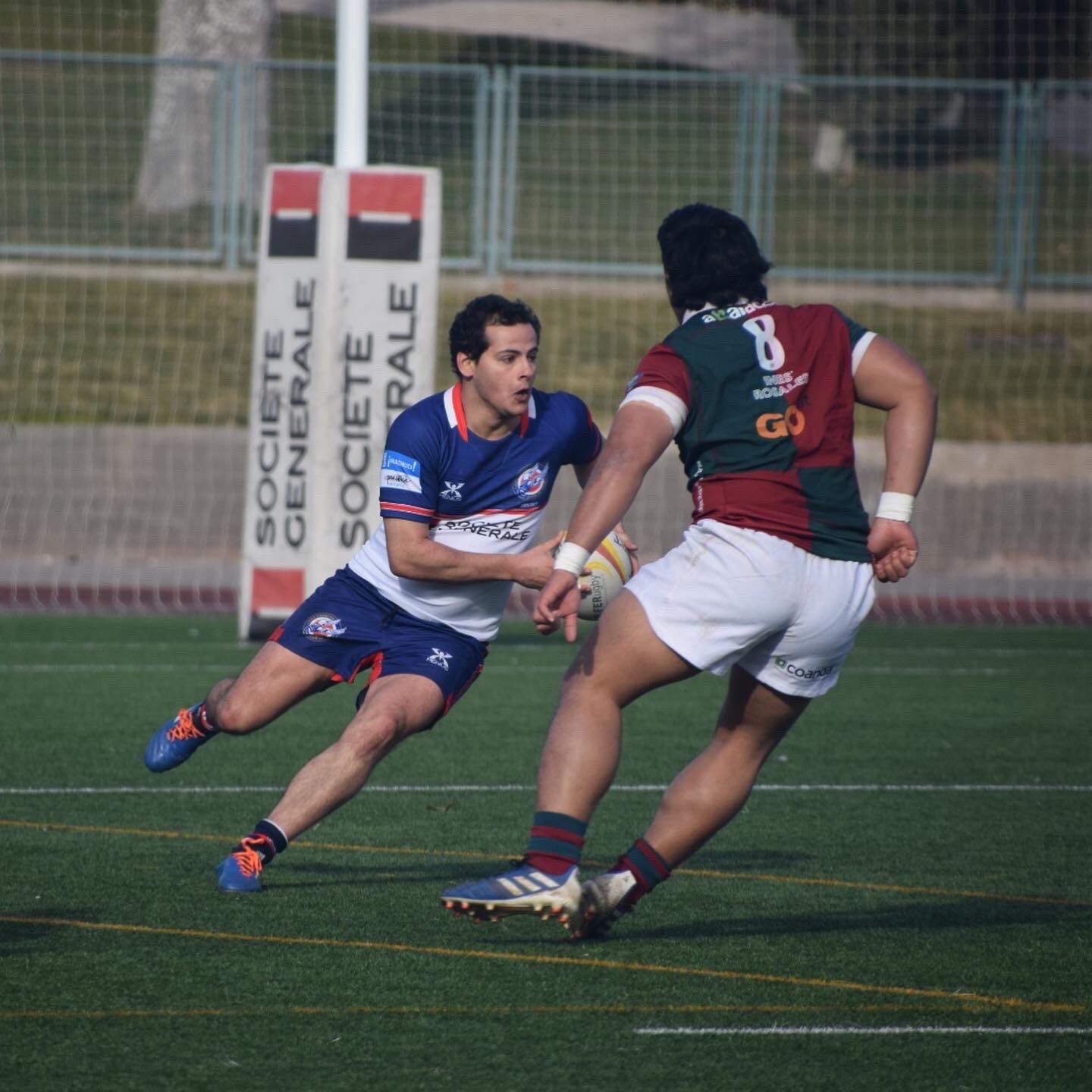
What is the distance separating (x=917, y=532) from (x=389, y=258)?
6.03 metres

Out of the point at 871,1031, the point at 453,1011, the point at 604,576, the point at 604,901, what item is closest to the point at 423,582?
the point at 604,576

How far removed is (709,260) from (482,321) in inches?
42.1

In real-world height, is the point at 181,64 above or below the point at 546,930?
above

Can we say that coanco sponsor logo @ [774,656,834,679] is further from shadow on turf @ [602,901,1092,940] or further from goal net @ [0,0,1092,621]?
goal net @ [0,0,1092,621]

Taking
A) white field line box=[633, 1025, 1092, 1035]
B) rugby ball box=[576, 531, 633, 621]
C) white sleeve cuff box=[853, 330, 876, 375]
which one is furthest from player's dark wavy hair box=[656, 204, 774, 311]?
white field line box=[633, 1025, 1092, 1035]

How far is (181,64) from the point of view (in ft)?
54.9

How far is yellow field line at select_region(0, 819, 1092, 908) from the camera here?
580 cm

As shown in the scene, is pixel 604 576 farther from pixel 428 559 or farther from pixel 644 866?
pixel 644 866

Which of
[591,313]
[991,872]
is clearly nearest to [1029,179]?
[591,313]

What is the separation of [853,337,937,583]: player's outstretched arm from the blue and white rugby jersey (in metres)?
1.28

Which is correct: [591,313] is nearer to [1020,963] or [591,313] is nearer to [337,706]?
[337,706]

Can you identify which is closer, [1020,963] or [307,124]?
[1020,963]

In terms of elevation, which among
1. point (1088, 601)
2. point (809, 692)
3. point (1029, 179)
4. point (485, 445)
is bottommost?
point (1088, 601)

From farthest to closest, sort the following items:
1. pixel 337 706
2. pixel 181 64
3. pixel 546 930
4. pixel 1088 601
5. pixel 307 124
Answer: pixel 307 124
pixel 181 64
pixel 1088 601
pixel 337 706
pixel 546 930
